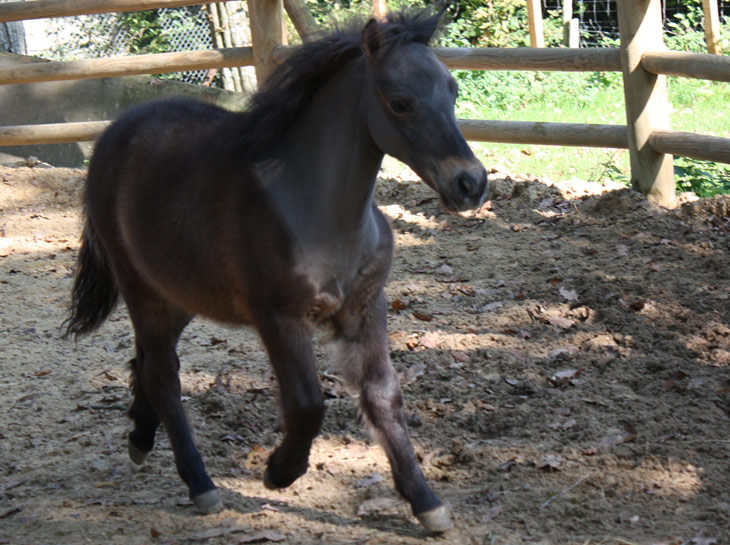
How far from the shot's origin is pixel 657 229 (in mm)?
5664

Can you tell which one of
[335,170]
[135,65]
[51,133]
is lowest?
[51,133]

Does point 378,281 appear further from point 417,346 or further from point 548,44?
point 548,44

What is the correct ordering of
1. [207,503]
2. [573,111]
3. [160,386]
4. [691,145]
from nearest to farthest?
[207,503] → [160,386] → [691,145] → [573,111]

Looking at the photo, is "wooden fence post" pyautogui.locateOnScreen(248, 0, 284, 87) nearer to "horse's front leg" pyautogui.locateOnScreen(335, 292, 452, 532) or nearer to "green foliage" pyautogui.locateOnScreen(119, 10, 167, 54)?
"horse's front leg" pyautogui.locateOnScreen(335, 292, 452, 532)

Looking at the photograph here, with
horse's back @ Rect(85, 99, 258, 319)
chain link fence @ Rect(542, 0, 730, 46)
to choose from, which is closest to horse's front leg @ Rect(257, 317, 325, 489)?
horse's back @ Rect(85, 99, 258, 319)

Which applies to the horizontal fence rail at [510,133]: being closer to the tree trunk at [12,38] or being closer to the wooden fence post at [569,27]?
the tree trunk at [12,38]

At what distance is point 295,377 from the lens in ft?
9.13

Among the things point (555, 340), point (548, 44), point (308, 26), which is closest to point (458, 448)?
point (555, 340)

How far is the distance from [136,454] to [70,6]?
4.59m

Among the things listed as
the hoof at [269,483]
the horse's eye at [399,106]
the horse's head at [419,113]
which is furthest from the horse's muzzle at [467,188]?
the hoof at [269,483]

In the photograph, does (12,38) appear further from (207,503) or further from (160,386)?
(207,503)

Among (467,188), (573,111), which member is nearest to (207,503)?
(467,188)

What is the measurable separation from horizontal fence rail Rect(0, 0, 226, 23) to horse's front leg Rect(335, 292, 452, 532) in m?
4.70

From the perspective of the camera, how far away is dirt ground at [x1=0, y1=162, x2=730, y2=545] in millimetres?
2996
